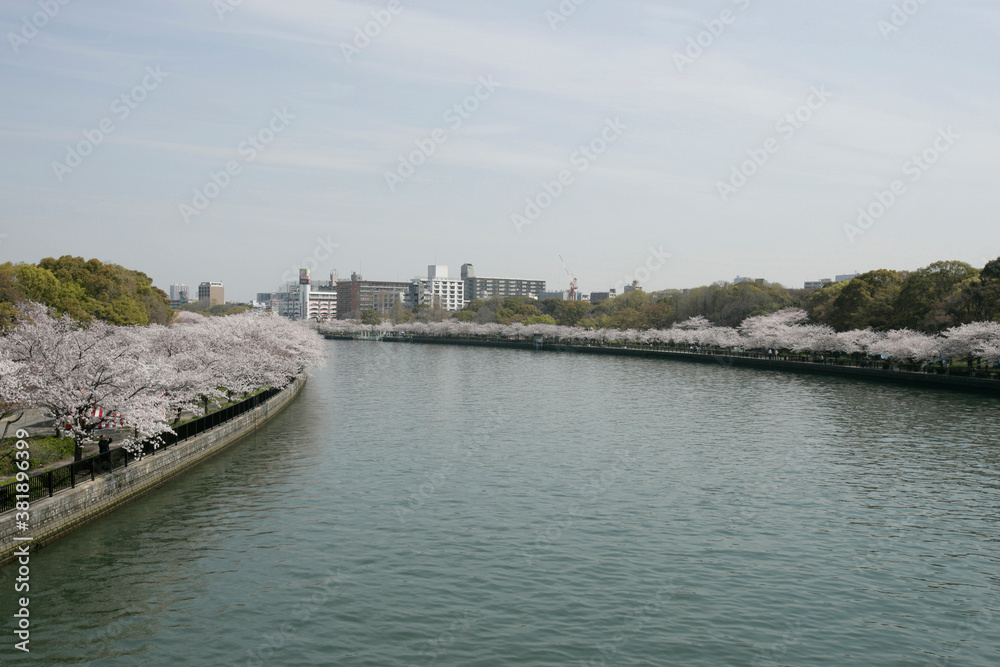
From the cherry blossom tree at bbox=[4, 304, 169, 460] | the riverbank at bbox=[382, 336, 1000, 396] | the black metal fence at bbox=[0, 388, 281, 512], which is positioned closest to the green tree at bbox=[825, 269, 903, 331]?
the riverbank at bbox=[382, 336, 1000, 396]

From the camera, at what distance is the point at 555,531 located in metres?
23.2

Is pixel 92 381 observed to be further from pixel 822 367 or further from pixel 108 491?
pixel 822 367

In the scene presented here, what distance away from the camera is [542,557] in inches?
821

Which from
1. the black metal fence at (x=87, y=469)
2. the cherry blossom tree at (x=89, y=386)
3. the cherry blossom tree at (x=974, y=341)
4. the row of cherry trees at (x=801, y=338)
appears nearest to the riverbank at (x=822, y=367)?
the row of cherry trees at (x=801, y=338)

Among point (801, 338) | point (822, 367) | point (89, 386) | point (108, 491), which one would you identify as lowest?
point (108, 491)

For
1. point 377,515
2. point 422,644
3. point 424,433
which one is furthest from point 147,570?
point 424,433

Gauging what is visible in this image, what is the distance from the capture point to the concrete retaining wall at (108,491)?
66.9ft

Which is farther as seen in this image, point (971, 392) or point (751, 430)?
point (971, 392)

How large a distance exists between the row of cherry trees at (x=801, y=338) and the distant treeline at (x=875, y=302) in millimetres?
2230

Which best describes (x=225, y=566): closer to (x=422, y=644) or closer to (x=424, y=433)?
(x=422, y=644)

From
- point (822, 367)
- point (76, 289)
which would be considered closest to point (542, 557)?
point (76, 289)

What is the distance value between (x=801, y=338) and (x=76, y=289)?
86407 mm

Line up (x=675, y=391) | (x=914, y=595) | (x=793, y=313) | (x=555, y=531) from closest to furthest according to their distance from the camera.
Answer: (x=914, y=595), (x=555, y=531), (x=675, y=391), (x=793, y=313)

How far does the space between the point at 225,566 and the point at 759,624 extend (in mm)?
14172
